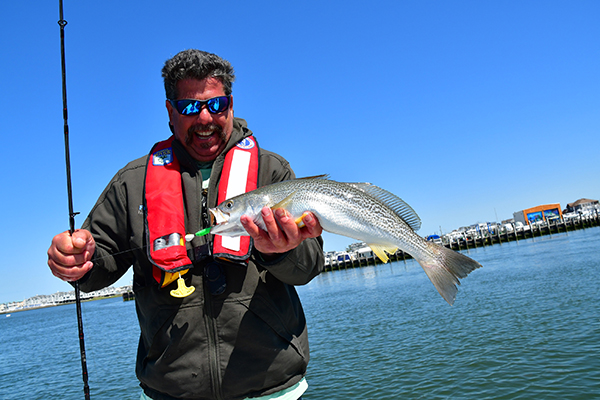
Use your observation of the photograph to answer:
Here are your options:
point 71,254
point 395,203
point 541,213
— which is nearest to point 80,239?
point 71,254

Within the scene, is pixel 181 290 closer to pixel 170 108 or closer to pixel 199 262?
pixel 199 262

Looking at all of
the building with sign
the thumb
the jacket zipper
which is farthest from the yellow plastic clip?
the building with sign

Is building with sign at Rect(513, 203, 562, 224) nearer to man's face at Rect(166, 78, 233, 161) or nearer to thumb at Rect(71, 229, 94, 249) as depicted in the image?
man's face at Rect(166, 78, 233, 161)

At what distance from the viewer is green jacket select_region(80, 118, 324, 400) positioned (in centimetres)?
278

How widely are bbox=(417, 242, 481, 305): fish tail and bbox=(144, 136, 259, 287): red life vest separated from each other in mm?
1575

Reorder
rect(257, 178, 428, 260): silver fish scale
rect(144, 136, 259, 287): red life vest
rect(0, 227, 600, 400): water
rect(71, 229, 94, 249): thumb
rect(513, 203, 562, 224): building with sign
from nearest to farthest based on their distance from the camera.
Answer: rect(71, 229, 94, 249): thumb
rect(144, 136, 259, 287): red life vest
rect(257, 178, 428, 260): silver fish scale
rect(0, 227, 600, 400): water
rect(513, 203, 562, 224): building with sign

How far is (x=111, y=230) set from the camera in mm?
3176

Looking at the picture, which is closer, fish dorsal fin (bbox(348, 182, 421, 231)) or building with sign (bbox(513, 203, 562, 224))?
fish dorsal fin (bbox(348, 182, 421, 231))

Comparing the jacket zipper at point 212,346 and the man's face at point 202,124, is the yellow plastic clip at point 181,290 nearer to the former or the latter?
the jacket zipper at point 212,346

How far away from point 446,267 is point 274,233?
154 centimetres

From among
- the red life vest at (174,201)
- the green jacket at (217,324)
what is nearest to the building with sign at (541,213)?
the red life vest at (174,201)

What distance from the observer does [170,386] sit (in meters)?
2.79

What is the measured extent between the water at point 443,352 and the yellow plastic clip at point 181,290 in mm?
10297

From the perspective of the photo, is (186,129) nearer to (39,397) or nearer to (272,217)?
(272,217)
